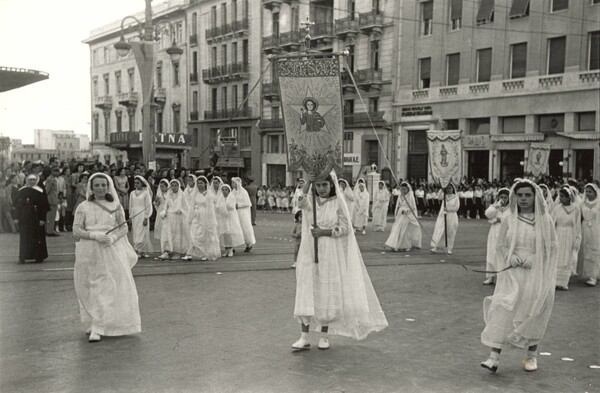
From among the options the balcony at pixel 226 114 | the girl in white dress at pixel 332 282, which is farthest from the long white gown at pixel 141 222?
the balcony at pixel 226 114

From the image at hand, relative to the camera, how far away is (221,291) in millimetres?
9859

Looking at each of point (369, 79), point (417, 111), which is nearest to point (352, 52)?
point (369, 79)

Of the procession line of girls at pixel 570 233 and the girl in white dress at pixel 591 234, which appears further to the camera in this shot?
the girl in white dress at pixel 591 234

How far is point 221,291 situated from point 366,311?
3.68m

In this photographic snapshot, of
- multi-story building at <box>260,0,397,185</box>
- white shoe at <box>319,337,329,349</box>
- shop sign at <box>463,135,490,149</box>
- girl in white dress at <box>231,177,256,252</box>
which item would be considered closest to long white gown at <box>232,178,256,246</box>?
girl in white dress at <box>231,177,256,252</box>

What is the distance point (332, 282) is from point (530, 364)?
6.63 ft

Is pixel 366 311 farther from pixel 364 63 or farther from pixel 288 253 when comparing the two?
pixel 364 63

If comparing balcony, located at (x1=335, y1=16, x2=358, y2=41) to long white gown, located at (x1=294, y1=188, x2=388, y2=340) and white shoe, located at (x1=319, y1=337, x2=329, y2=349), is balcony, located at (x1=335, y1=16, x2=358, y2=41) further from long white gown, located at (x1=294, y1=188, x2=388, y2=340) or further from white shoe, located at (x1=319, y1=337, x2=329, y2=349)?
white shoe, located at (x1=319, y1=337, x2=329, y2=349)

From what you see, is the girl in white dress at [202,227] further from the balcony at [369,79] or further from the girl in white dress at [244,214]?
the balcony at [369,79]

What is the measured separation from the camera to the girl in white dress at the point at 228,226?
1455cm

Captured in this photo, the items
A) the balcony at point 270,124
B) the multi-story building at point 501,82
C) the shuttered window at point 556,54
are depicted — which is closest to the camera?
the multi-story building at point 501,82

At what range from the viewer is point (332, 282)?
22.0 feet

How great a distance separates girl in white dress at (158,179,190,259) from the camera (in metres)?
13.8

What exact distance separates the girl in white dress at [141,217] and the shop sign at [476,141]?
21660mm
